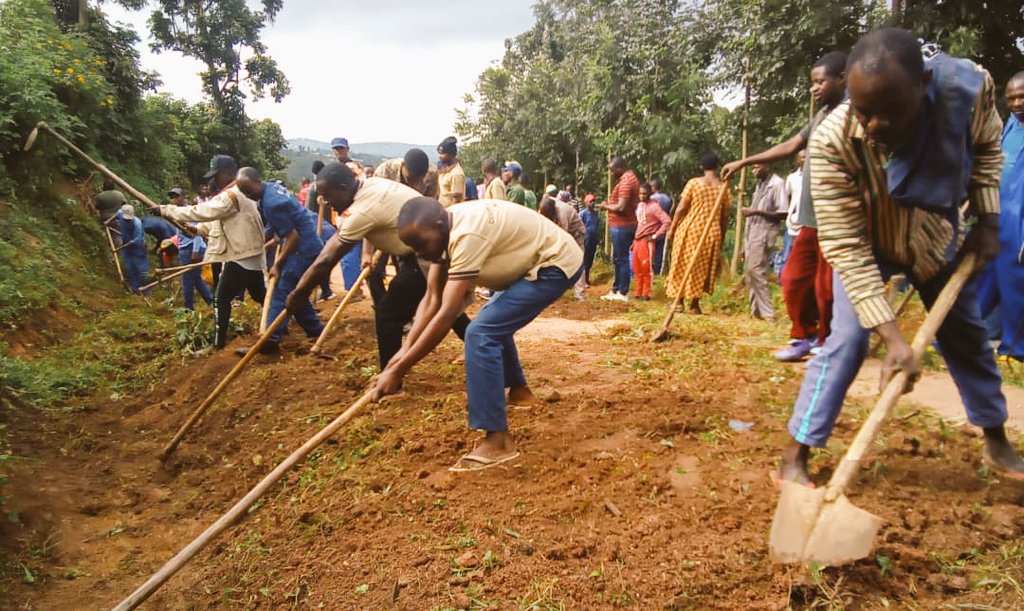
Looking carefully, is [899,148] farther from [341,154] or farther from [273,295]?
[341,154]

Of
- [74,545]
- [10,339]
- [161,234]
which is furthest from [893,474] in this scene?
[161,234]

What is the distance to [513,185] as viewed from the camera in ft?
29.8

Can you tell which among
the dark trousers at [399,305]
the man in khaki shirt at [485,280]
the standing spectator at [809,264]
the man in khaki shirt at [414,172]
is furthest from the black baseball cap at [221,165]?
the standing spectator at [809,264]

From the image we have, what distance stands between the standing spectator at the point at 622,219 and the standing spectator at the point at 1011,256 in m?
5.12

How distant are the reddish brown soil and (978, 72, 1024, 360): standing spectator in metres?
0.64

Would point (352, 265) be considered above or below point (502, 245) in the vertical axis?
below

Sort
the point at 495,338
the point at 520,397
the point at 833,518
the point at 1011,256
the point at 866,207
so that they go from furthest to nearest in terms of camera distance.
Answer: the point at 520,397
the point at 1011,256
the point at 495,338
the point at 866,207
the point at 833,518

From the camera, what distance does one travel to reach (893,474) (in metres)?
2.60

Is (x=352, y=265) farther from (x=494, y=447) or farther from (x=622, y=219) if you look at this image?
(x=494, y=447)

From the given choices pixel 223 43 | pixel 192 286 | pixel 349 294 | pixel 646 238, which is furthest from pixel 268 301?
pixel 223 43

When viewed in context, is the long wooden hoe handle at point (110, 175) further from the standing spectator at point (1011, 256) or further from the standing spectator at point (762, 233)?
the standing spectator at point (1011, 256)

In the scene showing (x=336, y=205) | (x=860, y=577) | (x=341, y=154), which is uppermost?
(x=341, y=154)

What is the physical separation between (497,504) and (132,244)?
768 centimetres

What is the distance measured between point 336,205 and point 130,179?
9.17 m
